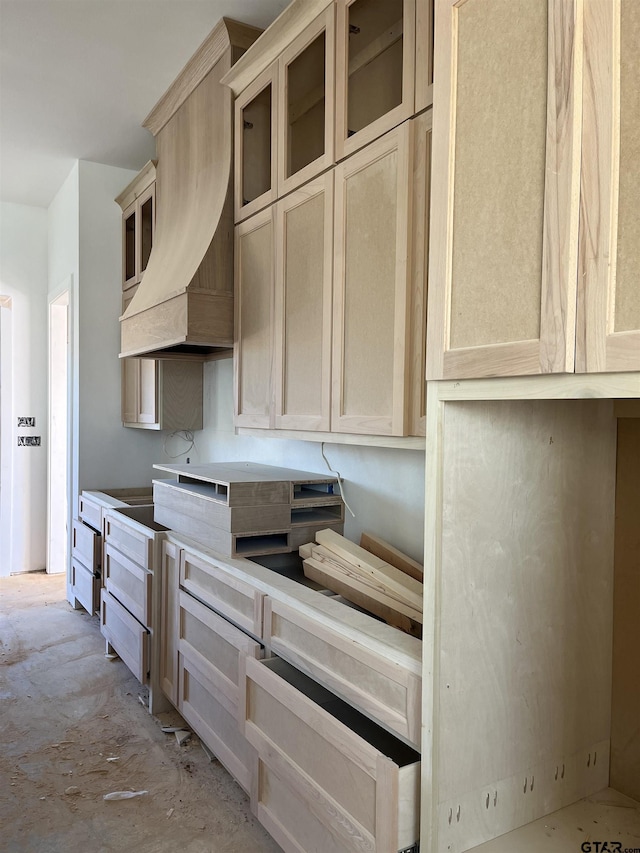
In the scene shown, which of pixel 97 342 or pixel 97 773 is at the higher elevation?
pixel 97 342

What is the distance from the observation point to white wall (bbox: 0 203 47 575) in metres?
4.88

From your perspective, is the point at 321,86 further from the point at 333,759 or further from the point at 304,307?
the point at 333,759

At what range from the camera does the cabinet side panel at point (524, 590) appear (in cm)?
118

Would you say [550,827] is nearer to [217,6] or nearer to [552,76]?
[552,76]

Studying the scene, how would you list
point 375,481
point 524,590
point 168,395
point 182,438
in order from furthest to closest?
point 182,438
point 168,395
point 375,481
point 524,590

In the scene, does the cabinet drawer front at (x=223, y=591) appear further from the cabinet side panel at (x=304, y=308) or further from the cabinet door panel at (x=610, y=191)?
the cabinet door panel at (x=610, y=191)

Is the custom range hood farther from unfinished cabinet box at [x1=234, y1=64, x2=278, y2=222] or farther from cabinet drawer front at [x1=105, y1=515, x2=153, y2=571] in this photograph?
cabinet drawer front at [x1=105, y1=515, x2=153, y2=571]

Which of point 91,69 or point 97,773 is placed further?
point 91,69

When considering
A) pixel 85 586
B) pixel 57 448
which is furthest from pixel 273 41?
pixel 57 448

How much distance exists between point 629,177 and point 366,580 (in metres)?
1.28

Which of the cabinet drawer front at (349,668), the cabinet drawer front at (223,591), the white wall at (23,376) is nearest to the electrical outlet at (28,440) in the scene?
the white wall at (23,376)

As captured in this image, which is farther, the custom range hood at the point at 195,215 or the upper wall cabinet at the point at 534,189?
the custom range hood at the point at 195,215

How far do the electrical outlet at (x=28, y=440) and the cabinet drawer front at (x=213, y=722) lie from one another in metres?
3.11

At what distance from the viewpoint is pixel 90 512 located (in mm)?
3770
